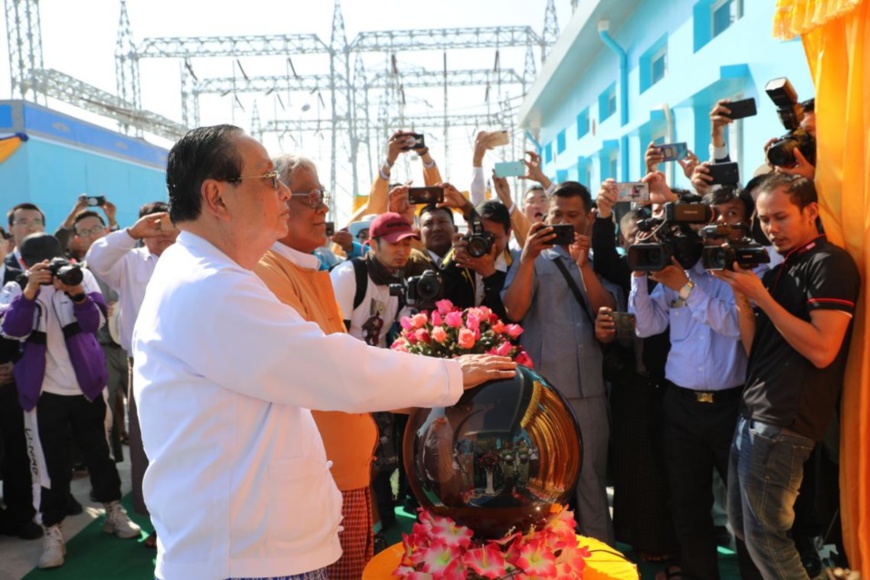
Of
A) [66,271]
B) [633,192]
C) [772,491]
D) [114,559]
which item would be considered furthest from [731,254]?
[114,559]

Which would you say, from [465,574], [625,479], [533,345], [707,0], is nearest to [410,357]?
[465,574]

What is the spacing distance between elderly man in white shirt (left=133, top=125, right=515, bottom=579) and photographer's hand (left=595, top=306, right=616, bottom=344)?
2.25 meters

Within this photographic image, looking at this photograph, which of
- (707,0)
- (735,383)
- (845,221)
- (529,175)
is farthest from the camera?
(707,0)

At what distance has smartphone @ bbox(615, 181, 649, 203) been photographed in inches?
166

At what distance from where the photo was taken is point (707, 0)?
8.86 metres

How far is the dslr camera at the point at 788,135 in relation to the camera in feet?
10.6

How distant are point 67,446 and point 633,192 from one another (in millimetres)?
3732

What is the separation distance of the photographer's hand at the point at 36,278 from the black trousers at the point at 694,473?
351cm

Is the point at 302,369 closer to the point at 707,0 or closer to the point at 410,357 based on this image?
the point at 410,357

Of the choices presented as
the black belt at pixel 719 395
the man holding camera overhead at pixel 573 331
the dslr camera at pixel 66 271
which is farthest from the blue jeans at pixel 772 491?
the dslr camera at pixel 66 271

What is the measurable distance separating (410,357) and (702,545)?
2.59 metres

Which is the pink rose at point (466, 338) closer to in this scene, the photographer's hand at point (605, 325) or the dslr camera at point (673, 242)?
the dslr camera at point (673, 242)

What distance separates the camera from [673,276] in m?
3.31

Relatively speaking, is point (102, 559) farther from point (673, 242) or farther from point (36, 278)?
point (673, 242)
